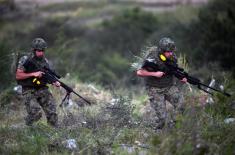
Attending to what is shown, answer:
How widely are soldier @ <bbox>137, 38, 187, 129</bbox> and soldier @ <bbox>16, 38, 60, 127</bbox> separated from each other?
1576 millimetres

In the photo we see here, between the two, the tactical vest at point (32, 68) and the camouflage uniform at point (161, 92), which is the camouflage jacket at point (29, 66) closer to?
the tactical vest at point (32, 68)

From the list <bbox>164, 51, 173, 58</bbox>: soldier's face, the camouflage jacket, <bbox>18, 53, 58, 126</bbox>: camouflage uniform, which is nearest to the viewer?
the camouflage jacket

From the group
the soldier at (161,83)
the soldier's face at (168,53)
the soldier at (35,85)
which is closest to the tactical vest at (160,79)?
the soldier at (161,83)

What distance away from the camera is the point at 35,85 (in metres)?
9.76

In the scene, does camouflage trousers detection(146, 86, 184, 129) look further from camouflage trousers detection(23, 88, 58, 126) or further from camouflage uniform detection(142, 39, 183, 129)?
camouflage trousers detection(23, 88, 58, 126)

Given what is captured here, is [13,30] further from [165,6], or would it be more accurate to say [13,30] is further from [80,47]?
[165,6]

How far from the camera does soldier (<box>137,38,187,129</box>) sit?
961 centimetres

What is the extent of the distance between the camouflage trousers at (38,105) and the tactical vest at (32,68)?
0.36ft

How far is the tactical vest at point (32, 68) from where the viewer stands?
9570 millimetres

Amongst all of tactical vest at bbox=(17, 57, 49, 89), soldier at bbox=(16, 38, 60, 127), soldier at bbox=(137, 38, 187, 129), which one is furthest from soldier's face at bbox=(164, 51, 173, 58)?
tactical vest at bbox=(17, 57, 49, 89)

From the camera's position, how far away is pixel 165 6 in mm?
44688

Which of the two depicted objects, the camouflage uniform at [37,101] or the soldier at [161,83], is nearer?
the soldier at [161,83]

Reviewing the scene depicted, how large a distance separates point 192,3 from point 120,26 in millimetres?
7267

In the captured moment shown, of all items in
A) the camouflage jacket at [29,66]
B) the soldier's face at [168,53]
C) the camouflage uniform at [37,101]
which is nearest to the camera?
the camouflage jacket at [29,66]
